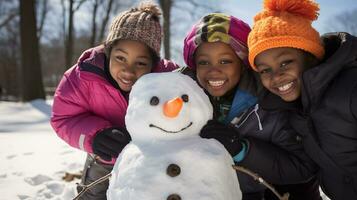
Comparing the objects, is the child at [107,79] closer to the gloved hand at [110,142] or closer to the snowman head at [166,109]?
the gloved hand at [110,142]

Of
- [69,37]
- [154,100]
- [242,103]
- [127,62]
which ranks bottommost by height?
[69,37]

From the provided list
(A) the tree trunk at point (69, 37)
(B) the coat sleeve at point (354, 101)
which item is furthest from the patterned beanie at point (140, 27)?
(A) the tree trunk at point (69, 37)

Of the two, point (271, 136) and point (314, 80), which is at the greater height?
point (314, 80)

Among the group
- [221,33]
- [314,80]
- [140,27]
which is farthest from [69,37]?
[314,80]

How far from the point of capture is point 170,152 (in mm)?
1286

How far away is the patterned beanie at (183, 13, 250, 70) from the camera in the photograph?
197 cm

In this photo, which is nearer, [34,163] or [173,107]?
[173,107]

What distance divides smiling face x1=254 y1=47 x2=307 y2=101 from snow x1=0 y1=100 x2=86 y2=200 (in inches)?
67.2

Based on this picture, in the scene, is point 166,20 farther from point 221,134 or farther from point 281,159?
point 221,134

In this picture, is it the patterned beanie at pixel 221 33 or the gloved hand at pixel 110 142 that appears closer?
the gloved hand at pixel 110 142

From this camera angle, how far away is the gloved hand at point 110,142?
1.58m

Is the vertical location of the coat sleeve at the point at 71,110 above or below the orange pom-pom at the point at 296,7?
below

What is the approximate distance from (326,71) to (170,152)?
917 millimetres

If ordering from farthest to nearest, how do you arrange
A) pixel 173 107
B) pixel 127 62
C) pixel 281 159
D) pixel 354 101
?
pixel 127 62 → pixel 281 159 → pixel 354 101 → pixel 173 107
